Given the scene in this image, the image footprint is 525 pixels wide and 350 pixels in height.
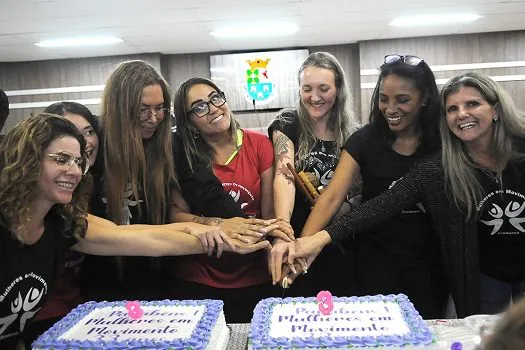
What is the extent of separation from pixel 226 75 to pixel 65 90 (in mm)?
2951

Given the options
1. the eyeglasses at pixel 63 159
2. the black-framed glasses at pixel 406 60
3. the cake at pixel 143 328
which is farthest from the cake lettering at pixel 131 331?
the black-framed glasses at pixel 406 60

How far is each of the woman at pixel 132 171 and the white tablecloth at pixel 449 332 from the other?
1.62 feet

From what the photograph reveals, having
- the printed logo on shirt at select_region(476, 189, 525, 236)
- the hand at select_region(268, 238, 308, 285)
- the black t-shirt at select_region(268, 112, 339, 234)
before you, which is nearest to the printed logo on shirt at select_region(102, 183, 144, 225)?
the hand at select_region(268, 238, 308, 285)

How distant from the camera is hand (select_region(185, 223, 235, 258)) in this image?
1.95m

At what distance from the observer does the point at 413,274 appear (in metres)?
2.14

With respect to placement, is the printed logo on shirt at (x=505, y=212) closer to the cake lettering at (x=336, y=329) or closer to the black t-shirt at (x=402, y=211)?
the black t-shirt at (x=402, y=211)

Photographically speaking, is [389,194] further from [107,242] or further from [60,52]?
[60,52]

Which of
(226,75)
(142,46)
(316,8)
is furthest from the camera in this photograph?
(226,75)

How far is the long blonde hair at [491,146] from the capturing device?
194cm

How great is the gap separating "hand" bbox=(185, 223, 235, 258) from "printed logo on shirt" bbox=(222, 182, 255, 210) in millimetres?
245

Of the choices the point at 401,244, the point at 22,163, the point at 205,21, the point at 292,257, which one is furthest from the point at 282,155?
the point at 205,21

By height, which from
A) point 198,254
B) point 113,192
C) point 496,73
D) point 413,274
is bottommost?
point 413,274

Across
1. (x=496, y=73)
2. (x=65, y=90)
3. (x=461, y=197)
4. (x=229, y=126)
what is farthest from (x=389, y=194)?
(x=65, y=90)

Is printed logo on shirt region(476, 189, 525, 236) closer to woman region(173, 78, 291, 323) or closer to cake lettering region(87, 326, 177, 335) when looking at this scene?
woman region(173, 78, 291, 323)
